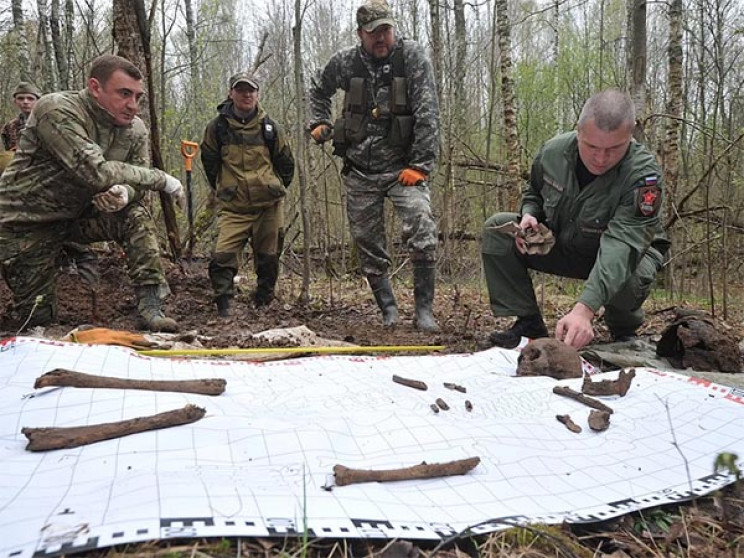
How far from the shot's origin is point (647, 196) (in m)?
2.96

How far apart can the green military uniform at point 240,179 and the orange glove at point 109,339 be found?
180 centimetres

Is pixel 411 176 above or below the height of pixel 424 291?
above

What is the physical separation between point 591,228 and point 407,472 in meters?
2.16

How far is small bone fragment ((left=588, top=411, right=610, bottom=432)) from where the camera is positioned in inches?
79.1

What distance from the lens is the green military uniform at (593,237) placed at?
290 centimetres

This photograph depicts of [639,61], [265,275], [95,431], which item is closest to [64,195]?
[265,275]

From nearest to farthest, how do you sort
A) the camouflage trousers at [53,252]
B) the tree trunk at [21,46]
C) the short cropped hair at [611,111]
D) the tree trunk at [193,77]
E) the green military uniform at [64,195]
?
the short cropped hair at [611,111], the green military uniform at [64,195], the camouflage trousers at [53,252], the tree trunk at [21,46], the tree trunk at [193,77]

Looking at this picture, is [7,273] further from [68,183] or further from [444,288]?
[444,288]

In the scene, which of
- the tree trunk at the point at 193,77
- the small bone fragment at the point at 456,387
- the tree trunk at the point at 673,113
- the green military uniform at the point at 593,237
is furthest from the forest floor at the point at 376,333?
the tree trunk at the point at 193,77

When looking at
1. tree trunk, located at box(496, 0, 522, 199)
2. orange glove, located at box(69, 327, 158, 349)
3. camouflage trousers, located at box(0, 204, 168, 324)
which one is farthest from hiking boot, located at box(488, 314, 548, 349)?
tree trunk, located at box(496, 0, 522, 199)

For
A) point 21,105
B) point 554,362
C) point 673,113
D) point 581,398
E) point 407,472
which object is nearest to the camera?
point 407,472

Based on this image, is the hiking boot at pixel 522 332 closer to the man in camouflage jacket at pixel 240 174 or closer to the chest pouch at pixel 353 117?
the chest pouch at pixel 353 117

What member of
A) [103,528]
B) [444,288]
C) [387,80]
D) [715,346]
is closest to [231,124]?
[387,80]

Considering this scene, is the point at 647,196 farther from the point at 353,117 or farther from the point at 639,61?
the point at 639,61
